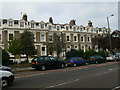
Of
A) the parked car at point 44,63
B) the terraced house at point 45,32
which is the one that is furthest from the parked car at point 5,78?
the terraced house at point 45,32

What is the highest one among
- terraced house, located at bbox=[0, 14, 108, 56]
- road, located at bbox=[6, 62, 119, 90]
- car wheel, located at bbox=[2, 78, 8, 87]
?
terraced house, located at bbox=[0, 14, 108, 56]

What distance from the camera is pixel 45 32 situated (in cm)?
4022

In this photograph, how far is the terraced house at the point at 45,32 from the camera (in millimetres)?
35906

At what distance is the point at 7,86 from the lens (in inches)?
380

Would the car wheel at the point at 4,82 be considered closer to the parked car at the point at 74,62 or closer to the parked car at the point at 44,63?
the parked car at the point at 44,63

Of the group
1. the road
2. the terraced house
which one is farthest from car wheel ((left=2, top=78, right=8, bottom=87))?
the terraced house

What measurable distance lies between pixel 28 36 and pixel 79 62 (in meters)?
9.57

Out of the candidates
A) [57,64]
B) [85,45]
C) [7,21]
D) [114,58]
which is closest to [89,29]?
[85,45]

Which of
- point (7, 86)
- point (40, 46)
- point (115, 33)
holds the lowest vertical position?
point (7, 86)

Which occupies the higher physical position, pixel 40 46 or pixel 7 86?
pixel 40 46

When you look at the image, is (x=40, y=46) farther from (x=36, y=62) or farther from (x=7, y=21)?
(x=36, y=62)

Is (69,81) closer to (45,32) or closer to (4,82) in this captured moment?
(4,82)

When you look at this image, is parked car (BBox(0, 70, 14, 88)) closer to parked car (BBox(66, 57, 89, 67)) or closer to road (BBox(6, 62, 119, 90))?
road (BBox(6, 62, 119, 90))

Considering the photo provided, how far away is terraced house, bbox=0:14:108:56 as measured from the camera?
3591cm
